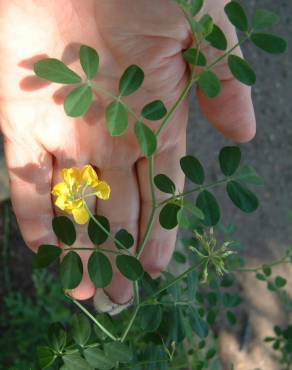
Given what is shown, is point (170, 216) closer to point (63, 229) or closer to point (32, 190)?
point (63, 229)

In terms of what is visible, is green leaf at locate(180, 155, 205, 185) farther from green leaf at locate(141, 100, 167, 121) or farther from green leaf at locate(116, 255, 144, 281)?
green leaf at locate(116, 255, 144, 281)

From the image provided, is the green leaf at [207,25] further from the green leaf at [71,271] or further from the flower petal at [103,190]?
the green leaf at [71,271]

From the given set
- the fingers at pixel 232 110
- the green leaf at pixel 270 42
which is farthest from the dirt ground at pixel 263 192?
the green leaf at pixel 270 42

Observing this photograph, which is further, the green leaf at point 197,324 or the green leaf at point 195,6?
the green leaf at point 197,324

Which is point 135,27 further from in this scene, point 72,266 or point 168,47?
point 72,266

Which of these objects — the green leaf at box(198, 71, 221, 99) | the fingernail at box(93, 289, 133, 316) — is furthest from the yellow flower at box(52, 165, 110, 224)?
the fingernail at box(93, 289, 133, 316)

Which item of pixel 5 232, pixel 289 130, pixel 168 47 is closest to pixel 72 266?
pixel 168 47
